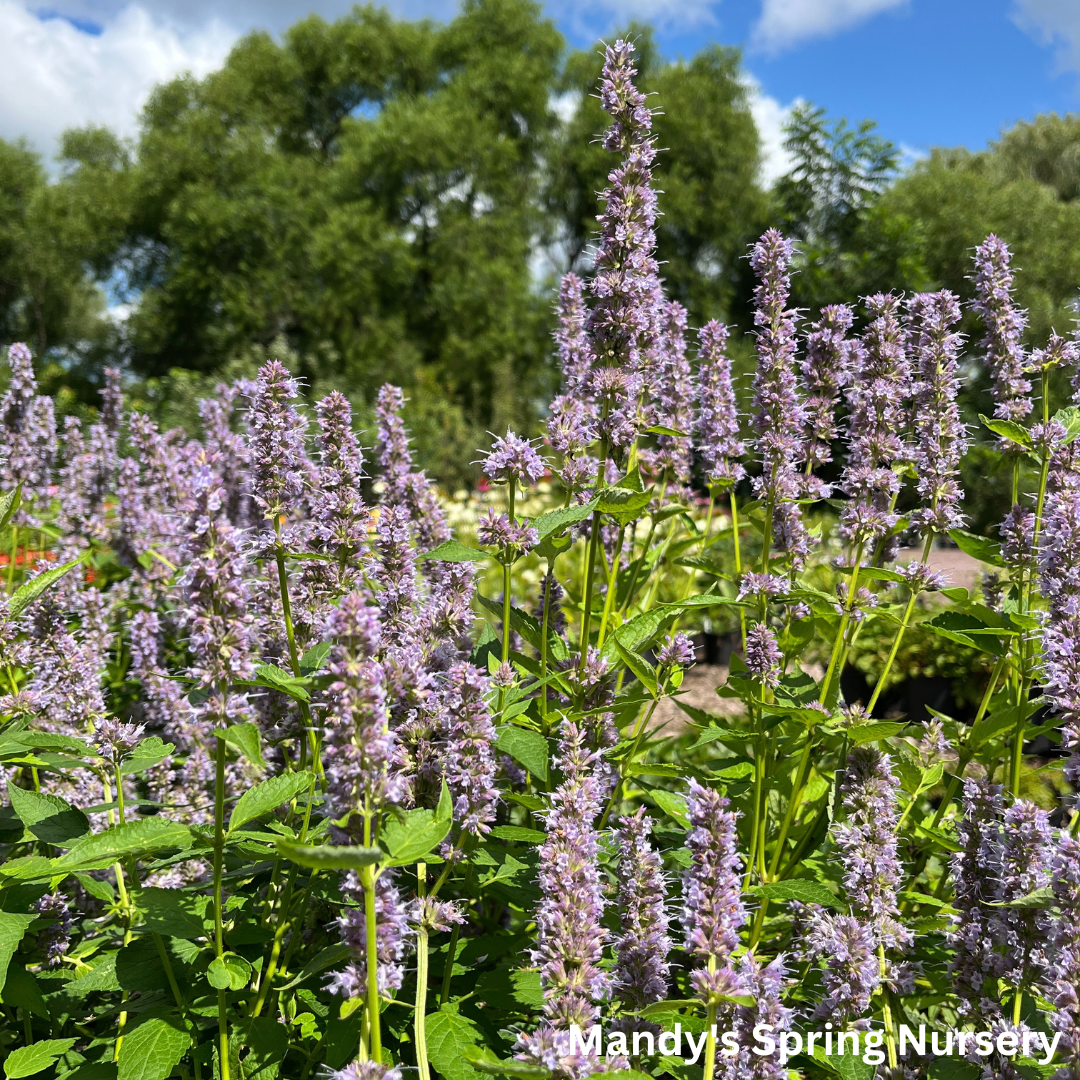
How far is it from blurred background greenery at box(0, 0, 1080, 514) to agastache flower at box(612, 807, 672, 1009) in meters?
21.8

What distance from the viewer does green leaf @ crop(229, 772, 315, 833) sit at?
1.73 m

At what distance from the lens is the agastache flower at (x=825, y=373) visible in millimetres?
3014

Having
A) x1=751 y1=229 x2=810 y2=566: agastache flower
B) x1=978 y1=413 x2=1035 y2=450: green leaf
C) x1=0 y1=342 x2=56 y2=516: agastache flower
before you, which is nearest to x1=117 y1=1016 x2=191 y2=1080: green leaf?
x1=751 y1=229 x2=810 y2=566: agastache flower

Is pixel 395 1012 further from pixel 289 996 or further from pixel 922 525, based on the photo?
pixel 922 525

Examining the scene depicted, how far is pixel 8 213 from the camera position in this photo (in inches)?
1403

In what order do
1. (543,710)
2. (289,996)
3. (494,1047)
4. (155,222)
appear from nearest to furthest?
(494,1047) → (289,996) → (543,710) → (155,222)

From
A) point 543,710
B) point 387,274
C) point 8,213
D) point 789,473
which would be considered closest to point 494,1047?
point 543,710

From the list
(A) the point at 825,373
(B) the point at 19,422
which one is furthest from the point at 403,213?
(A) the point at 825,373

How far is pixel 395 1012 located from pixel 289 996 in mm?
288

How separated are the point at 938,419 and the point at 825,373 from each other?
1.33ft

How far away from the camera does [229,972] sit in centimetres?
177

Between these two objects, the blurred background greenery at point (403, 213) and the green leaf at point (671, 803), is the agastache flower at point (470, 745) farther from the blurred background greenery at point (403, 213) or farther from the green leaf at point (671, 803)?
the blurred background greenery at point (403, 213)

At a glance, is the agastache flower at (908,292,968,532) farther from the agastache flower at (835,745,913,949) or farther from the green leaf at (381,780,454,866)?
the green leaf at (381,780,454,866)

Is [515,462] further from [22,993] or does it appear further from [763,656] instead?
[22,993]
